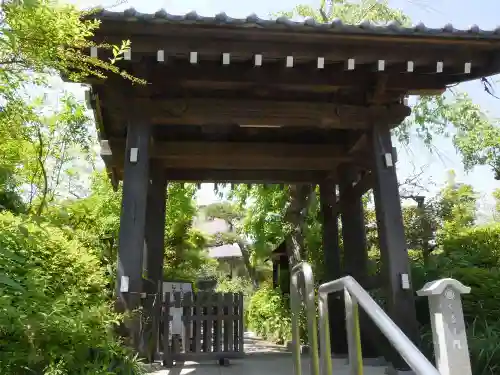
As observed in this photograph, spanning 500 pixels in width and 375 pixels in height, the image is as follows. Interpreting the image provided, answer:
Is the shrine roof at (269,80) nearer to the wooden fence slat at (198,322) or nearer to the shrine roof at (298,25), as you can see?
the shrine roof at (298,25)

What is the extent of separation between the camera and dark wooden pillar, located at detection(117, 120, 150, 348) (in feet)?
14.1

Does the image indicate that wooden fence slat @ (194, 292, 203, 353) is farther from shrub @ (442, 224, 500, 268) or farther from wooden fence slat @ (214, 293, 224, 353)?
shrub @ (442, 224, 500, 268)

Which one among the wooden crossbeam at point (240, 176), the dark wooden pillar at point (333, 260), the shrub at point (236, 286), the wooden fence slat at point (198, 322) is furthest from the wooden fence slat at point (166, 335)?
the shrub at point (236, 286)

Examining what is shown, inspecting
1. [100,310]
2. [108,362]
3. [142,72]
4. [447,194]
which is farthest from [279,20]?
[447,194]

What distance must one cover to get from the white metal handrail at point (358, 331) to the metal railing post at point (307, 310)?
8cm

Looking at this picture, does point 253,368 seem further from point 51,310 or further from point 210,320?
point 51,310

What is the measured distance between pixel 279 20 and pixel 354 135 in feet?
7.49

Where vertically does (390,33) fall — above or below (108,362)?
above

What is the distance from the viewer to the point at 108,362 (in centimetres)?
337

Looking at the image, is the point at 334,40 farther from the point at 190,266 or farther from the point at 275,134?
the point at 190,266

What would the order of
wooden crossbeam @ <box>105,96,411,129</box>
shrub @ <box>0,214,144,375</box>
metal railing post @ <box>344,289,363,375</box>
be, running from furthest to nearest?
wooden crossbeam @ <box>105,96,411,129</box>, shrub @ <box>0,214,144,375</box>, metal railing post @ <box>344,289,363,375</box>

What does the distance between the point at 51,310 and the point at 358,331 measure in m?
2.08

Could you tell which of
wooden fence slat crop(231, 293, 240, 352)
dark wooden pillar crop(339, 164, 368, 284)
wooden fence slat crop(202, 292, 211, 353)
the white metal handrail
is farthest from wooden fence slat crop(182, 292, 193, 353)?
the white metal handrail

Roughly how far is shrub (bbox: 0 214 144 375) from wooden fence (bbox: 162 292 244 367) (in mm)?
2137
